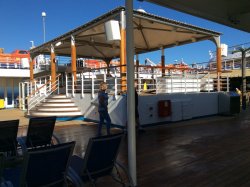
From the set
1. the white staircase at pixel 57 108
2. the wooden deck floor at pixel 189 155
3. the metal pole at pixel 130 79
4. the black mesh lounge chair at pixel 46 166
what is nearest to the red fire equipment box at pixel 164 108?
the wooden deck floor at pixel 189 155

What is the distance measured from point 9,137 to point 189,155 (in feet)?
11.6

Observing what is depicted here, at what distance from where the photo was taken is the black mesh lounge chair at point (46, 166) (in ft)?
8.61

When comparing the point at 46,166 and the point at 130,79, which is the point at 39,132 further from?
the point at 46,166

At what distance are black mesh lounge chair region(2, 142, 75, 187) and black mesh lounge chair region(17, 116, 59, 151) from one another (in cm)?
204

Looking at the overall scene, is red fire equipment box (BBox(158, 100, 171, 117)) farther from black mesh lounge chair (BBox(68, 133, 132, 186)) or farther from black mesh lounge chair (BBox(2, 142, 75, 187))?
black mesh lounge chair (BBox(2, 142, 75, 187))

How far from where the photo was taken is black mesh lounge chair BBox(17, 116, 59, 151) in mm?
4945

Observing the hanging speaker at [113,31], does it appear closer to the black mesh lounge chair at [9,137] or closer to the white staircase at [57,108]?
the white staircase at [57,108]

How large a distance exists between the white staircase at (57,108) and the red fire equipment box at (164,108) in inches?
153

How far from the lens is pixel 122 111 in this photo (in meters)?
9.92

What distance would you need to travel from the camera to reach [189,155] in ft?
19.3

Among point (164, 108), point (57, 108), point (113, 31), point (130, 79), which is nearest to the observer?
point (130, 79)

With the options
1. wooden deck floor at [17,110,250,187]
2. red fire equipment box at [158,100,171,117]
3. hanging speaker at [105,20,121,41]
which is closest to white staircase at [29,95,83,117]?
wooden deck floor at [17,110,250,187]

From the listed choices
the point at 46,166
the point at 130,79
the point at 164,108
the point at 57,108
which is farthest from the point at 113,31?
the point at 46,166

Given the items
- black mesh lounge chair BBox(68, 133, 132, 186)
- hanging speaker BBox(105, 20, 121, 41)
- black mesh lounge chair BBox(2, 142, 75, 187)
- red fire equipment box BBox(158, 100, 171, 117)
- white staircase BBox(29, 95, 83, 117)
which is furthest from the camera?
white staircase BBox(29, 95, 83, 117)
